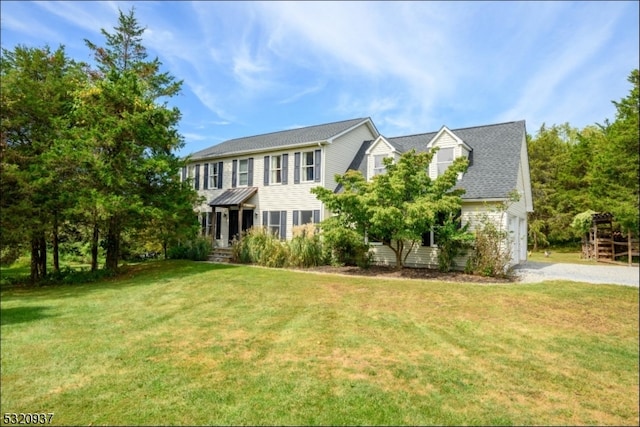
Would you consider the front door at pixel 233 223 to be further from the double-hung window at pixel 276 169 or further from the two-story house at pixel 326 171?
the double-hung window at pixel 276 169

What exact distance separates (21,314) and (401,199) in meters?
10.6

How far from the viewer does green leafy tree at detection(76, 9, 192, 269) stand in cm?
1221

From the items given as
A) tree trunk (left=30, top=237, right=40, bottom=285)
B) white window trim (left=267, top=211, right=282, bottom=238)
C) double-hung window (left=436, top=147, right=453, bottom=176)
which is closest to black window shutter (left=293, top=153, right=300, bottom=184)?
white window trim (left=267, top=211, right=282, bottom=238)

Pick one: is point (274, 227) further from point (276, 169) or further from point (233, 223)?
point (233, 223)

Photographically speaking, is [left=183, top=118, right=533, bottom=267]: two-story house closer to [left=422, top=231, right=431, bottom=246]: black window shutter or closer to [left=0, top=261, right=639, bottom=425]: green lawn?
[left=422, top=231, right=431, bottom=246]: black window shutter

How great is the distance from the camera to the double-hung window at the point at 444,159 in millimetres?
14203

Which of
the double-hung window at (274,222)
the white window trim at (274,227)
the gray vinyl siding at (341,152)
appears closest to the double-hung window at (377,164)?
the gray vinyl siding at (341,152)

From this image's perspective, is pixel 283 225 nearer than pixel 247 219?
Yes

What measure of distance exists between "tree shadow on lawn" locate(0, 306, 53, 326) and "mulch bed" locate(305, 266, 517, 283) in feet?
26.7

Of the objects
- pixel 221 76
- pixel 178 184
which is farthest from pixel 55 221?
pixel 221 76

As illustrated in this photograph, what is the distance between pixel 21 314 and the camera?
7.43m

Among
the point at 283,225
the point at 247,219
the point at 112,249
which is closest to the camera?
the point at 112,249

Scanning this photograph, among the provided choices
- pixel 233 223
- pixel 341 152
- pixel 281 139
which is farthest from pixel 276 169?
pixel 233 223

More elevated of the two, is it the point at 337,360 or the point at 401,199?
the point at 401,199
